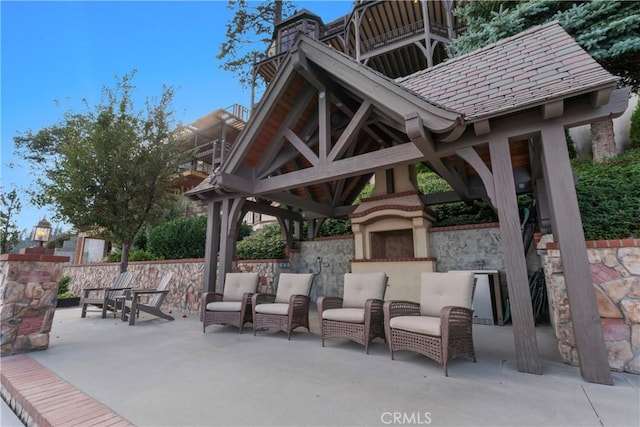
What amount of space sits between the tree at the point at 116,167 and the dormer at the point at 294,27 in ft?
32.6

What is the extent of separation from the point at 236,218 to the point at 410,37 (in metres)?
11.6

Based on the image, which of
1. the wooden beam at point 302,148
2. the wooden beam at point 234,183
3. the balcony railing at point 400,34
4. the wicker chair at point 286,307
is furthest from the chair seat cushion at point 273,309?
the balcony railing at point 400,34

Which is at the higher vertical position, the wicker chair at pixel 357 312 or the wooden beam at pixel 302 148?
the wooden beam at pixel 302 148

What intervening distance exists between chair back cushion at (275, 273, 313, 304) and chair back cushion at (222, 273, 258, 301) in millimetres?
587

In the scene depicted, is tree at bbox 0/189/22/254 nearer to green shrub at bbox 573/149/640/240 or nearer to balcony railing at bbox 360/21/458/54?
balcony railing at bbox 360/21/458/54

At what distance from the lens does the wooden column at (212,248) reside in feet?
21.0

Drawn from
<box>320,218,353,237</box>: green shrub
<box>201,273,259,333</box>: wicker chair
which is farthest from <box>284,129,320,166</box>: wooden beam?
<box>320,218,353,237</box>: green shrub

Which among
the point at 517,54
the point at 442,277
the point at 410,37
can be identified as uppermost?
the point at 410,37

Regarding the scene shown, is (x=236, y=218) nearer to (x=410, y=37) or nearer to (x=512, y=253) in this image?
(x=512, y=253)

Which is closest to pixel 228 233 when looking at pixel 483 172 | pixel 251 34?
pixel 483 172

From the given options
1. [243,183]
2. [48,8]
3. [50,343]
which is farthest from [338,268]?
[48,8]

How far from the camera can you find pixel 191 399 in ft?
8.02

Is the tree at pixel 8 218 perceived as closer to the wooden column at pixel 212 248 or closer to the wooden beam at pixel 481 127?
the wooden column at pixel 212 248

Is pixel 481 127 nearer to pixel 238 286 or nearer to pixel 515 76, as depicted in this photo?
pixel 515 76
